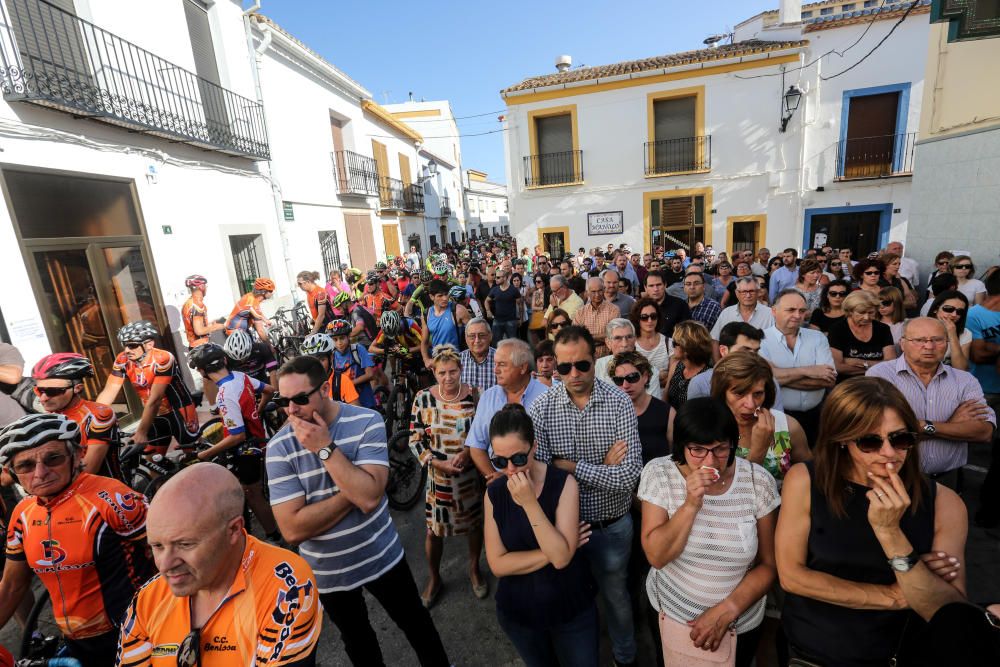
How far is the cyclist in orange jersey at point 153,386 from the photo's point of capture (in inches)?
152

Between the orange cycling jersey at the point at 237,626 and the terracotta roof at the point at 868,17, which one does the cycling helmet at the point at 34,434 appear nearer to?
the orange cycling jersey at the point at 237,626

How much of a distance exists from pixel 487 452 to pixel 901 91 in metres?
18.5

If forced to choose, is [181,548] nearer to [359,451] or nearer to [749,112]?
[359,451]

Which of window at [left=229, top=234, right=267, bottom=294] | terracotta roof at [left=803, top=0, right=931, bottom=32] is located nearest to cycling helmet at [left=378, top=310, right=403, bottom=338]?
window at [left=229, top=234, right=267, bottom=294]

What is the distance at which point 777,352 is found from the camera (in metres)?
3.48

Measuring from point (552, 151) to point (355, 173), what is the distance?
7.19 m

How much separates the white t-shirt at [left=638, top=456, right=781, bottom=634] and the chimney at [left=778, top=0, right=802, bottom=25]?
18.4 m

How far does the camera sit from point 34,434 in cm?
205

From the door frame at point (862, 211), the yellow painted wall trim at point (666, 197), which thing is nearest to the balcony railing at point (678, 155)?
the yellow painted wall trim at point (666, 197)

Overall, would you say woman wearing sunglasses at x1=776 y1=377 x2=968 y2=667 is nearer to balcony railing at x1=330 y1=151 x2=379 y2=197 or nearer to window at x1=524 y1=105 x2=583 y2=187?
balcony railing at x1=330 y1=151 x2=379 y2=197

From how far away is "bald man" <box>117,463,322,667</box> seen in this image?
137 cm

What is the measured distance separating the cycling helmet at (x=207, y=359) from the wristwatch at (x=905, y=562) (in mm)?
4140

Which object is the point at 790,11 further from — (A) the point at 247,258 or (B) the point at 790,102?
(A) the point at 247,258

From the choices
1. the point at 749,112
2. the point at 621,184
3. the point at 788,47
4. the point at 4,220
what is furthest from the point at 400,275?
the point at 788,47
